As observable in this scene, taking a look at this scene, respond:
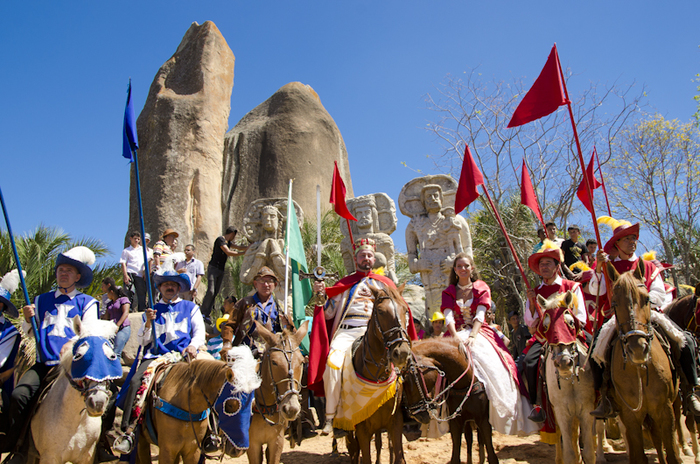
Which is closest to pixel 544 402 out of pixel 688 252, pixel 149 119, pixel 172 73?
pixel 688 252

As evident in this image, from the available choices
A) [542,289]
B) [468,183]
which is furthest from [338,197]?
[542,289]

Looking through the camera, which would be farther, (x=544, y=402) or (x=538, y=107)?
(x=538, y=107)

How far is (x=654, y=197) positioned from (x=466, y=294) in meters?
11.9

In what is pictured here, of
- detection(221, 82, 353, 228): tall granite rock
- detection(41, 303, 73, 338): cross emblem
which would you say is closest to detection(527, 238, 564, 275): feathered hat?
detection(41, 303, 73, 338): cross emblem

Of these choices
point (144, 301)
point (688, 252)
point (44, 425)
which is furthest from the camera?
point (688, 252)

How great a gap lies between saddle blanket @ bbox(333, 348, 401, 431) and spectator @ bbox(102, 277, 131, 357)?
244 centimetres

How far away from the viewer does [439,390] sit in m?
5.73

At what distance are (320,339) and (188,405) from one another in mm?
1763

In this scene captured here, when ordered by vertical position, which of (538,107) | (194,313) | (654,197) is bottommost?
(194,313)

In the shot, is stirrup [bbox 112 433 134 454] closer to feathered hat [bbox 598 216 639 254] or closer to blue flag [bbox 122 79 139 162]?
blue flag [bbox 122 79 139 162]

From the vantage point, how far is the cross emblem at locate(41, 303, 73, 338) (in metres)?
5.00

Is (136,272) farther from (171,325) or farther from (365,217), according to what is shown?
(365,217)

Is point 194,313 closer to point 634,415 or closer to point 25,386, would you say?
point 25,386

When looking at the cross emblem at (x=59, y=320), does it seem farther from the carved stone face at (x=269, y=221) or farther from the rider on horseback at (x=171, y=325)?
the carved stone face at (x=269, y=221)
